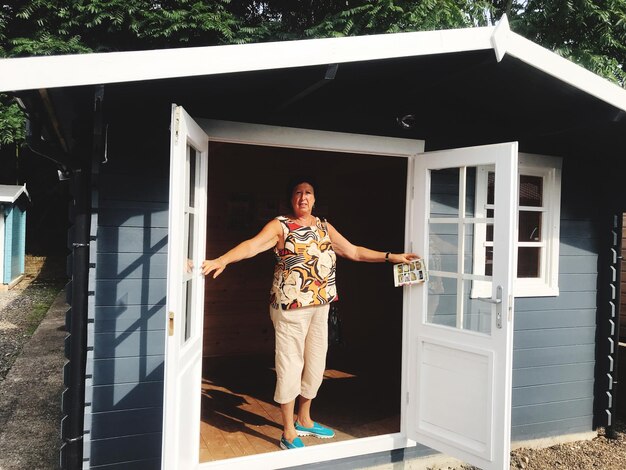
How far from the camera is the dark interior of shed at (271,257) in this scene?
217 inches

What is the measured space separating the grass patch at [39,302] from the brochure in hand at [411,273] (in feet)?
21.7

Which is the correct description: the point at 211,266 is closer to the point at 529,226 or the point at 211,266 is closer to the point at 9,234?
the point at 529,226

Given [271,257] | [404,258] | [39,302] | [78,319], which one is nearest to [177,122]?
[78,319]

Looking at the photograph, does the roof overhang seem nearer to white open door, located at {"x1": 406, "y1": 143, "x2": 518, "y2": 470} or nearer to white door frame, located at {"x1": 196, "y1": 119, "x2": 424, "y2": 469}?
white open door, located at {"x1": 406, "y1": 143, "x2": 518, "y2": 470}

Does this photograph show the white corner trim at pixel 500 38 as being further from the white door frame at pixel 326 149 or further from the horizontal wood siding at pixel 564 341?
the horizontal wood siding at pixel 564 341

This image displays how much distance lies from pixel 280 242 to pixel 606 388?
2.91 meters

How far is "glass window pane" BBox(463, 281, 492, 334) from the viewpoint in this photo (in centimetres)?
303

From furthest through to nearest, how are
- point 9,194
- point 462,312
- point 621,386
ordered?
point 9,194 < point 621,386 < point 462,312

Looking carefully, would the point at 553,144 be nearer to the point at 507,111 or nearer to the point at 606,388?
the point at 507,111

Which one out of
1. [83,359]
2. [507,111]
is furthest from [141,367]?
[507,111]

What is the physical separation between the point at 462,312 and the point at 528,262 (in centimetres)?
115

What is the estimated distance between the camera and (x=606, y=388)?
4.18 meters

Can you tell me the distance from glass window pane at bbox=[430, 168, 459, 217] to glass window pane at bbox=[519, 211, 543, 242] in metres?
0.74

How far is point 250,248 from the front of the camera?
3.09 m
